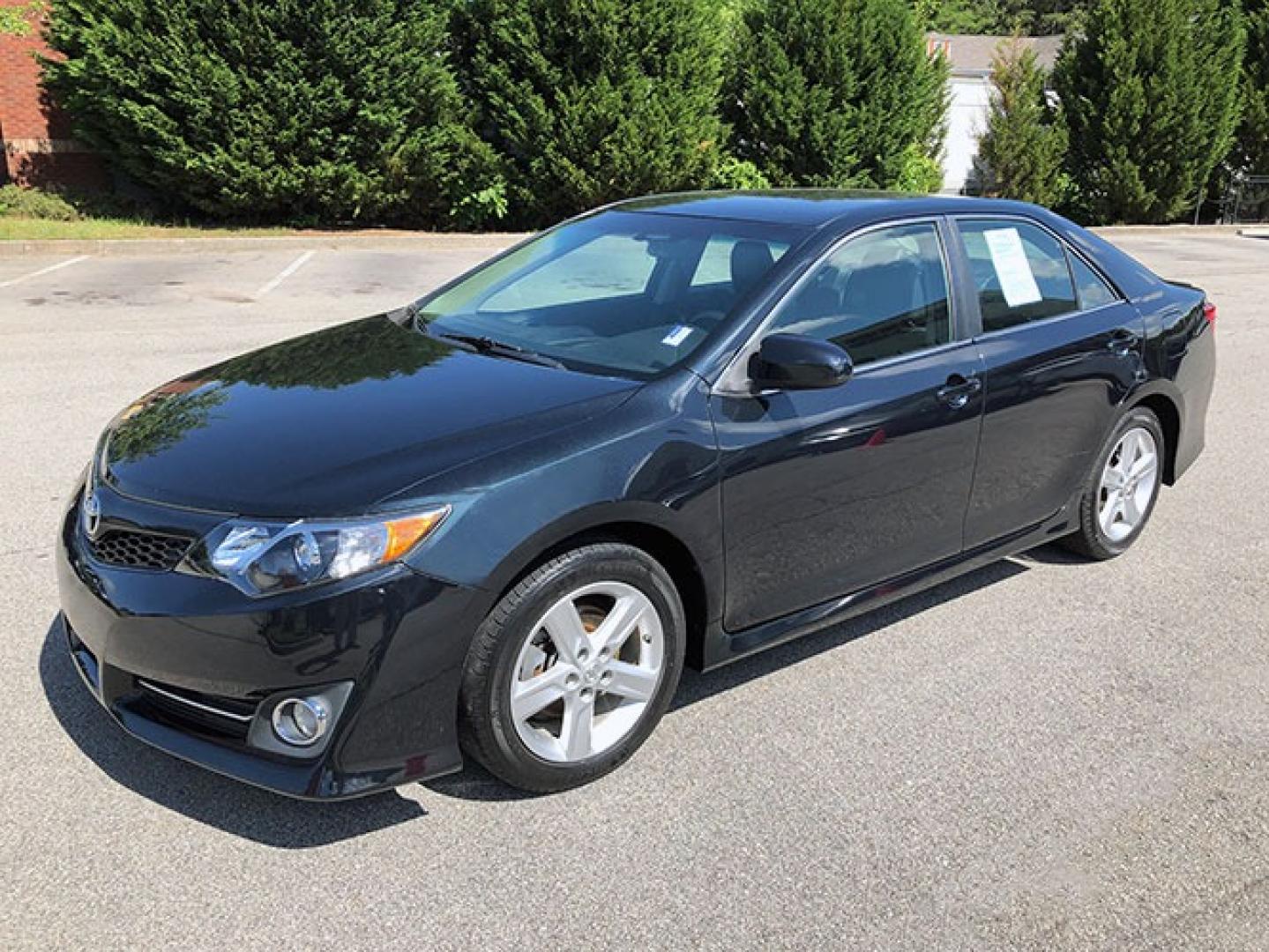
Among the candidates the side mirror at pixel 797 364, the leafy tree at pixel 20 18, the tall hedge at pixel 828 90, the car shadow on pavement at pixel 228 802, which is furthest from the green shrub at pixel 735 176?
the car shadow on pavement at pixel 228 802

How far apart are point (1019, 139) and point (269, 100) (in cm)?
1530

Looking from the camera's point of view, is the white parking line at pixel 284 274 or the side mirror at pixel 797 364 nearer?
the side mirror at pixel 797 364

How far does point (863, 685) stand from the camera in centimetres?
388

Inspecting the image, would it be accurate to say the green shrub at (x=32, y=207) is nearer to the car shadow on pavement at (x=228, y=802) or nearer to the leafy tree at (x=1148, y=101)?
the car shadow on pavement at (x=228, y=802)

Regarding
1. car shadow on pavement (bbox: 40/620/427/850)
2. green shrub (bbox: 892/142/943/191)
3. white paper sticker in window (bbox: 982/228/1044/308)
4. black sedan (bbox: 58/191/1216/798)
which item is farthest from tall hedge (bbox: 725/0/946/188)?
car shadow on pavement (bbox: 40/620/427/850)

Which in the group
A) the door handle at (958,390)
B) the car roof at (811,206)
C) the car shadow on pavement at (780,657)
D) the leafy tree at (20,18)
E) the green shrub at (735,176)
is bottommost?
the car shadow on pavement at (780,657)

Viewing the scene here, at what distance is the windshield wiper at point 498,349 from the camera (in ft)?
12.0

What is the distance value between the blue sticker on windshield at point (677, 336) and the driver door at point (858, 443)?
0.23 metres

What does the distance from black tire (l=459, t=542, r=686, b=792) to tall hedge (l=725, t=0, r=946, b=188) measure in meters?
17.2

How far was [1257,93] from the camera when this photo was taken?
26422 mm

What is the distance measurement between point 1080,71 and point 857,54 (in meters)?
7.99

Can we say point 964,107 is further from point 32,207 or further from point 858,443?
point 858,443

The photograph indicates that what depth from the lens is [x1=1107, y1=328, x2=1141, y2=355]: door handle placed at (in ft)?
15.4

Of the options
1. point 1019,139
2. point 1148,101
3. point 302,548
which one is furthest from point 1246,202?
point 302,548
